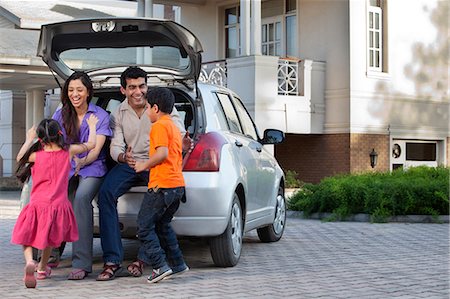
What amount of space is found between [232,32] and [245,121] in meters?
14.8

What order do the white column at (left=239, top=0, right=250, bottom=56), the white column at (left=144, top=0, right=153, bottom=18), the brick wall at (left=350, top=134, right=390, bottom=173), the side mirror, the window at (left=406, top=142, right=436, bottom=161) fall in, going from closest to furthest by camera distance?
the side mirror
the white column at (left=239, top=0, right=250, bottom=56)
the brick wall at (left=350, top=134, right=390, bottom=173)
the window at (left=406, top=142, right=436, bottom=161)
the white column at (left=144, top=0, right=153, bottom=18)

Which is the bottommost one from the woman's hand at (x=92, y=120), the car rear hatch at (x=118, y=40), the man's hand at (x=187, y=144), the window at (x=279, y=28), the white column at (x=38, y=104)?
the man's hand at (x=187, y=144)

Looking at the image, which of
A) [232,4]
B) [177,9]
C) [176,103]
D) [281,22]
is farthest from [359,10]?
[176,103]

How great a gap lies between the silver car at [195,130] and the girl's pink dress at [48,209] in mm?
674

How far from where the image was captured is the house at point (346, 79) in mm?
20531

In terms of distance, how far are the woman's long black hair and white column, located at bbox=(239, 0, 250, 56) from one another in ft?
42.1

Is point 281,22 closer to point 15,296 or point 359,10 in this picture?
point 359,10

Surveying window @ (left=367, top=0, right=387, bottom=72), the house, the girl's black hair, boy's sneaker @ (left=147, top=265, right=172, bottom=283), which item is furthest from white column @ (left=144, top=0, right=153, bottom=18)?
boy's sneaker @ (left=147, top=265, right=172, bottom=283)

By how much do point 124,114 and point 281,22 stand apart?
1562 centimetres

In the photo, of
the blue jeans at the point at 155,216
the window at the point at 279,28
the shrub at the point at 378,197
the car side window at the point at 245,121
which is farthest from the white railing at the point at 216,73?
the blue jeans at the point at 155,216

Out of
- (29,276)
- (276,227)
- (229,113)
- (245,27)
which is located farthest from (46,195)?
(245,27)

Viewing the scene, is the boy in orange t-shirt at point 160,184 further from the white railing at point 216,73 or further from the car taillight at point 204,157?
the white railing at point 216,73

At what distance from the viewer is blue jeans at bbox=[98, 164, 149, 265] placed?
758 cm

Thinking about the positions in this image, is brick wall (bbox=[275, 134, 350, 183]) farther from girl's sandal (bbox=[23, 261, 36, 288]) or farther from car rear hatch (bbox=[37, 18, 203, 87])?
girl's sandal (bbox=[23, 261, 36, 288])
